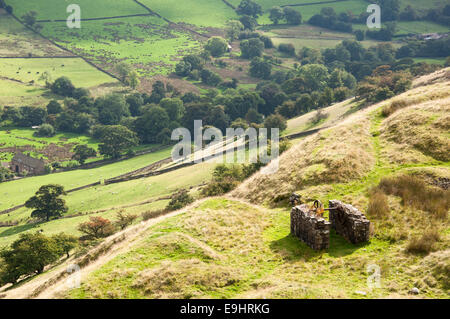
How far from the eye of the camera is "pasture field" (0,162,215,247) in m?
82.1

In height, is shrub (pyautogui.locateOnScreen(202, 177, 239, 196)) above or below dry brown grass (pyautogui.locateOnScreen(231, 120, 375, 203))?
below

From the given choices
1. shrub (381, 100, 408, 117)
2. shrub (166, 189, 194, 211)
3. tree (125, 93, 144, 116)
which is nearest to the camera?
shrub (381, 100, 408, 117)

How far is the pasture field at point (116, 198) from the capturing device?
269 ft

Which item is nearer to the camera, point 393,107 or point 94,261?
point 94,261

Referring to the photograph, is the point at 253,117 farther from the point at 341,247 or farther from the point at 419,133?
the point at 341,247

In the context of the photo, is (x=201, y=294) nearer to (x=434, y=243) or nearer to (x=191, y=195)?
(x=434, y=243)

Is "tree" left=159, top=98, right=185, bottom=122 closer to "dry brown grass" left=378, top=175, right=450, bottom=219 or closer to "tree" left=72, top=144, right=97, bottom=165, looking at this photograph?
"tree" left=72, top=144, right=97, bottom=165

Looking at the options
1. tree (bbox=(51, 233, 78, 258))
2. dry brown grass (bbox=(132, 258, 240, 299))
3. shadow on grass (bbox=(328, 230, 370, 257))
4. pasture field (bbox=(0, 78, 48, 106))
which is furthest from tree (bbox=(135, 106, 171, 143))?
dry brown grass (bbox=(132, 258, 240, 299))

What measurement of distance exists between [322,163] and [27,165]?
366 feet

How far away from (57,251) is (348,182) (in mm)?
42114

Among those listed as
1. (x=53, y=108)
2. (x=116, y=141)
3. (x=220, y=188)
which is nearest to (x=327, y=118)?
(x=220, y=188)

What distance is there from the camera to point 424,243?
899 inches

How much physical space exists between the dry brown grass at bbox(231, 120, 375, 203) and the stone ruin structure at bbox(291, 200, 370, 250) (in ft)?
21.6

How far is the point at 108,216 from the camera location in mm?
79875
